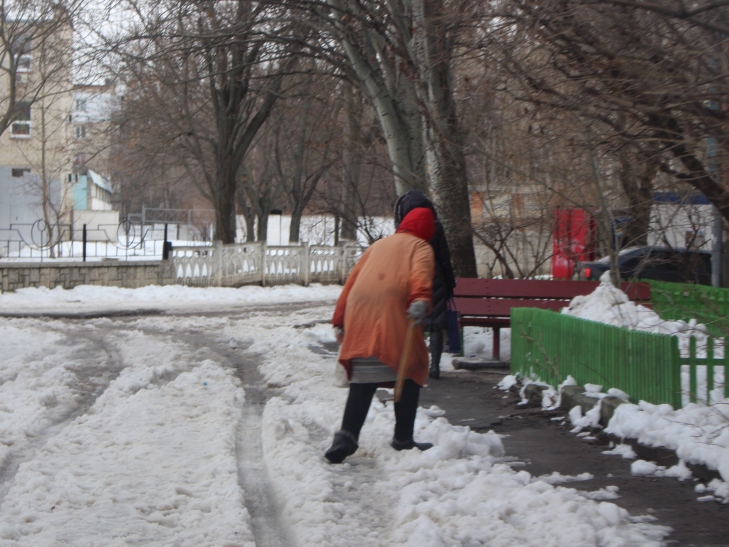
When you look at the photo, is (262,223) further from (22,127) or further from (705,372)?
(705,372)

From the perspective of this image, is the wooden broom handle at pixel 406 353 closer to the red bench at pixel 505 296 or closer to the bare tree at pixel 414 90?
the red bench at pixel 505 296

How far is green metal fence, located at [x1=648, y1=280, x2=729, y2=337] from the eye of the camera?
7.60 m

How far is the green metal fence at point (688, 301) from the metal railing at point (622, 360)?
1.03 feet

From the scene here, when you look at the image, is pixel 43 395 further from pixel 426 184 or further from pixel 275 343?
pixel 426 184

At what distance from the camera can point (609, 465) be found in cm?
610

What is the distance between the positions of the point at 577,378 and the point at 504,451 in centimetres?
201

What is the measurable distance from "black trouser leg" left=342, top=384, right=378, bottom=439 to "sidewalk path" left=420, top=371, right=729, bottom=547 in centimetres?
119

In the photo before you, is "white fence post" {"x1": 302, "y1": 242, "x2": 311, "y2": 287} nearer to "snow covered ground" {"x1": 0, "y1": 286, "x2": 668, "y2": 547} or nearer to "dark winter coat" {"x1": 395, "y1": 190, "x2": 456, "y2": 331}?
"snow covered ground" {"x1": 0, "y1": 286, "x2": 668, "y2": 547}

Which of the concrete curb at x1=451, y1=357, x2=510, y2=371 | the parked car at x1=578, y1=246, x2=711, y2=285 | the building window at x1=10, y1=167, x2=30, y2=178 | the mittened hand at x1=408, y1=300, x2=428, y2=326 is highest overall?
the building window at x1=10, y1=167, x2=30, y2=178

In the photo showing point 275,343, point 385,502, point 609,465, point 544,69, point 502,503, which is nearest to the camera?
point 502,503

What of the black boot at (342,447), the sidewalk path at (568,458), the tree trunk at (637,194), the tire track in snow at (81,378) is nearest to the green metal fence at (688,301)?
the tree trunk at (637,194)

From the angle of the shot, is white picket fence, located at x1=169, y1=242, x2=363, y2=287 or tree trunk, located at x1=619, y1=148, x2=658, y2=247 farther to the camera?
white picket fence, located at x1=169, y1=242, x2=363, y2=287

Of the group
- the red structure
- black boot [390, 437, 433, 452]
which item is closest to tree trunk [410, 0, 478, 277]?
the red structure

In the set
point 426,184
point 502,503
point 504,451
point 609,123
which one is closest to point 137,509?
point 502,503
